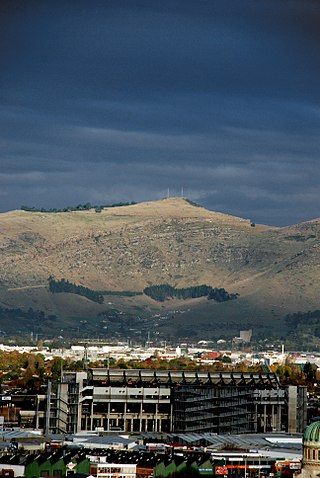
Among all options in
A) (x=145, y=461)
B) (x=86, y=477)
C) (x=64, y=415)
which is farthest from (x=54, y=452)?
(x=64, y=415)

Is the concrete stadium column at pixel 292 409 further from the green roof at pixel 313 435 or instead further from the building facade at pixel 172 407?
the green roof at pixel 313 435

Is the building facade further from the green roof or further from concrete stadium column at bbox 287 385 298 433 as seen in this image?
the green roof

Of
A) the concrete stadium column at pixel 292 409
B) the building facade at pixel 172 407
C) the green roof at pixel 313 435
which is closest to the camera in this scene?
the green roof at pixel 313 435

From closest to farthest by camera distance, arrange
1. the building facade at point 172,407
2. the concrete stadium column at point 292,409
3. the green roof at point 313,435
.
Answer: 1. the green roof at point 313,435
2. the building facade at point 172,407
3. the concrete stadium column at point 292,409

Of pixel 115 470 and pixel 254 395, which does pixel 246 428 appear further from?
pixel 115 470

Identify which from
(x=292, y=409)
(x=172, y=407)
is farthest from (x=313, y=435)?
(x=292, y=409)

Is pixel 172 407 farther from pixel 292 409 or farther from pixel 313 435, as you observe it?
pixel 313 435

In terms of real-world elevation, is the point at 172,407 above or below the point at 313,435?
above

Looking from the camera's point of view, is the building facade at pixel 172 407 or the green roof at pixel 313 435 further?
the building facade at pixel 172 407

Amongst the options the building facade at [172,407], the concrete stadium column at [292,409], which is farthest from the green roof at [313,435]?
the concrete stadium column at [292,409]

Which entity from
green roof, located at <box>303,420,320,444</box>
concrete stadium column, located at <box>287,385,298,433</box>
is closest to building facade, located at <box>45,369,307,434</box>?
concrete stadium column, located at <box>287,385,298,433</box>

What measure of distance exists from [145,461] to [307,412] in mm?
42512

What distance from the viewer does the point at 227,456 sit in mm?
103500

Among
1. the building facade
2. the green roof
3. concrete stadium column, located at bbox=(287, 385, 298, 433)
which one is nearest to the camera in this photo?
the green roof
